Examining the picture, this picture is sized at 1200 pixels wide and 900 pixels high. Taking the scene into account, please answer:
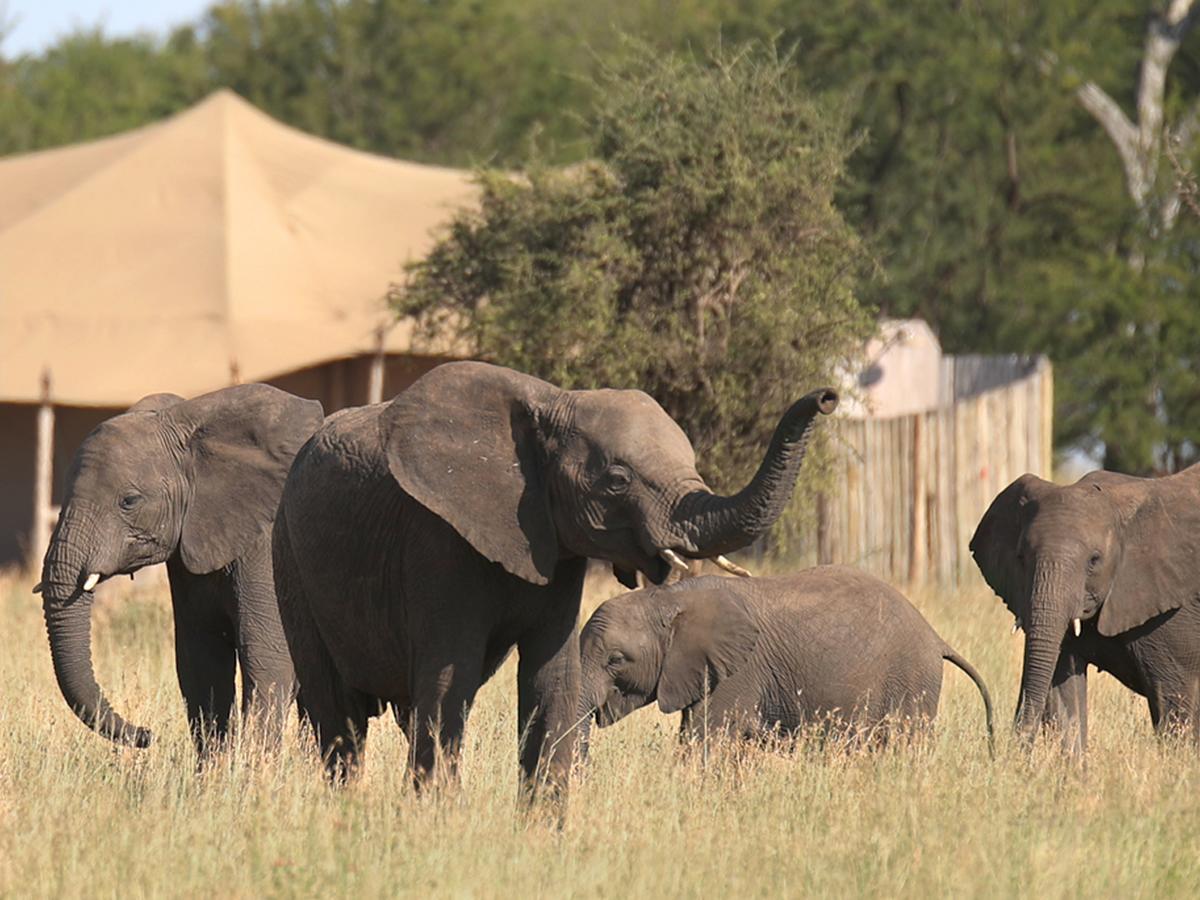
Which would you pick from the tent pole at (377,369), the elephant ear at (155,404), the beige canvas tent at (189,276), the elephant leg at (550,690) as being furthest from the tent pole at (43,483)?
the elephant leg at (550,690)

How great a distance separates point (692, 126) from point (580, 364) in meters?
2.02

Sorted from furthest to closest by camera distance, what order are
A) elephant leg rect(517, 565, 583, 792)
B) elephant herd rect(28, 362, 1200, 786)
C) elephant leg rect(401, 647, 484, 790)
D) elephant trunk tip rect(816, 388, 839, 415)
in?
elephant leg rect(517, 565, 583, 792) → elephant leg rect(401, 647, 484, 790) → elephant herd rect(28, 362, 1200, 786) → elephant trunk tip rect(816, 388, 839, 415)

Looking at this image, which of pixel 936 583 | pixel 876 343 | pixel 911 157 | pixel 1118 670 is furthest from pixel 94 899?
pixel 911 157

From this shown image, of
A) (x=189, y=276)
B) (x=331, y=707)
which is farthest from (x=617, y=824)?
(x=189, y=276)

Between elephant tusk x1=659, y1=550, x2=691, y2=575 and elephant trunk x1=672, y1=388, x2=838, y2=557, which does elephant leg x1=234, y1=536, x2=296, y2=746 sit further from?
elephant trunk x1=672, y1=388, x2=838, y2=557

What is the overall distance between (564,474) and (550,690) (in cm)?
90

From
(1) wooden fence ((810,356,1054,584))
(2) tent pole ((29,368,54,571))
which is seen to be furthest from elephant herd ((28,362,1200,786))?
(2) tent pole ((29,368,54,571))

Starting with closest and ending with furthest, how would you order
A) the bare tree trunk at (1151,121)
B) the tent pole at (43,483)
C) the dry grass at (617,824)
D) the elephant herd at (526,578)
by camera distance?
the dry grass at (617,824) < the elephant herd at (526,578) < the tent pole at (43,483) < the bare tree trunk at (1151,121)

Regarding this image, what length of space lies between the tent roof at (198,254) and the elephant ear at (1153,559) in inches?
433

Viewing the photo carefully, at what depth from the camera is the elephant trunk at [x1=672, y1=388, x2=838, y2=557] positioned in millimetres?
6242

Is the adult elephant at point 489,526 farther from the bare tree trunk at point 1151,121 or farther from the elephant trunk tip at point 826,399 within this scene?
the bare tree trunk at point 1151,121

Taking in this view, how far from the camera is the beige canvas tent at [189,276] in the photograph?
21.4 metres

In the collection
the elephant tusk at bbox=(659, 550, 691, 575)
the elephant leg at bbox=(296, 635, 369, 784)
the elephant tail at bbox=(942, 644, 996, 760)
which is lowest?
the elephant tail at bbox=(942, 644, 996, 760)

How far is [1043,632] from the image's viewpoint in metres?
9.75
